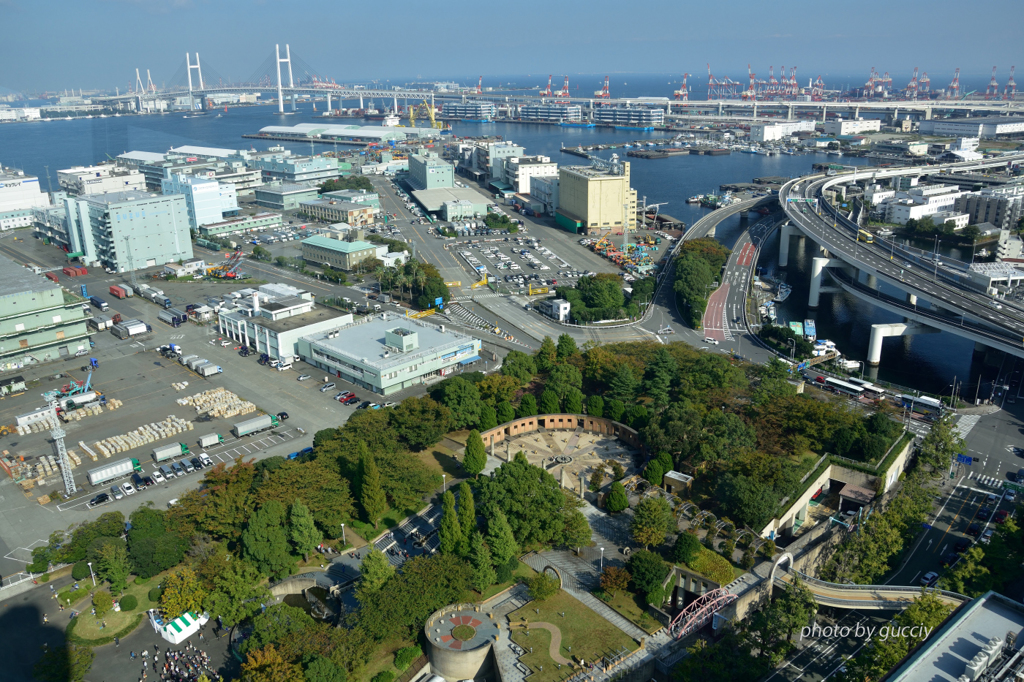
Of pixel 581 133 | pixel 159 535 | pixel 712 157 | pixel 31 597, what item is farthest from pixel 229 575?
pixel 581 133

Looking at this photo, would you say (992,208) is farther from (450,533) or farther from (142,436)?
(142,436)

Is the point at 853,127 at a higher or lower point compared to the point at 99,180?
higher

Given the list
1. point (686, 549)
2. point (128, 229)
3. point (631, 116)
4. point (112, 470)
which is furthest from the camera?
point (631, 116)

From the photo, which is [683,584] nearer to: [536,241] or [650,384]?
[650,384]

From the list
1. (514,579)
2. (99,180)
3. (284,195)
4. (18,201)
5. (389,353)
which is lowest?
(514,579)

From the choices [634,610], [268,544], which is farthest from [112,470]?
[634,610]

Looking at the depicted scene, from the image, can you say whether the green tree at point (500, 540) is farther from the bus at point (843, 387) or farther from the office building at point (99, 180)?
the office building at point (99, 180)

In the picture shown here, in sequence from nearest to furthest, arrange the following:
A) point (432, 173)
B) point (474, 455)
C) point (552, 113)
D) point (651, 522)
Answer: point (651, 522)
point (474, 455)
point (432, 173)
point (552, 113)
